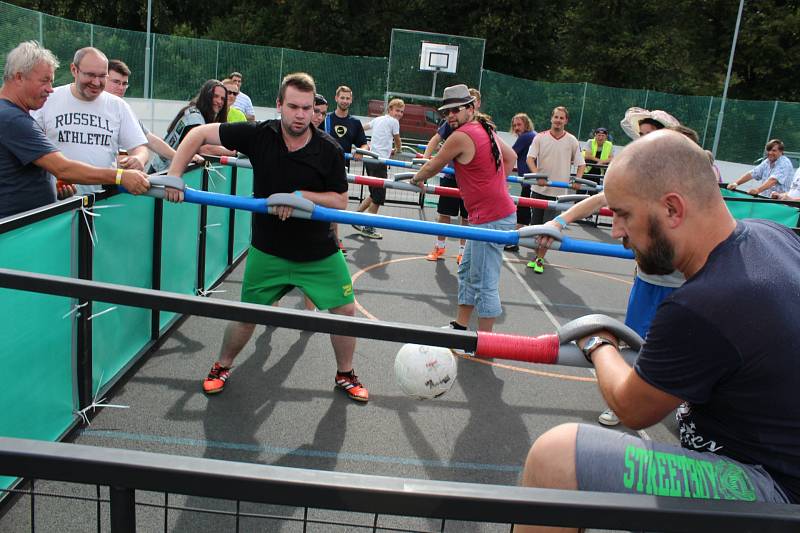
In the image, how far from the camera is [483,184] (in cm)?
552

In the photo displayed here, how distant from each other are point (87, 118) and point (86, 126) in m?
0.06

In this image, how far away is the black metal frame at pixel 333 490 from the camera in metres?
1.20

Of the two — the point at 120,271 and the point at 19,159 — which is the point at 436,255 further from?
the point at 19,159

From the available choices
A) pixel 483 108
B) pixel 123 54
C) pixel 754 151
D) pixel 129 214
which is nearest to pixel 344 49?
pixel 483 108

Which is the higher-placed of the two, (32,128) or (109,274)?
(32,128)

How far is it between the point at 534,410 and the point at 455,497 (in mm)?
3787

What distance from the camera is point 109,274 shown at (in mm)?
4352

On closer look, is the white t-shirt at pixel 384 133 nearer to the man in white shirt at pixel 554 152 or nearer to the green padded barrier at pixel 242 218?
the man in white shirt at pixel 554 152

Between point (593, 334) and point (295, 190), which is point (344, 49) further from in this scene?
point (593, 334)

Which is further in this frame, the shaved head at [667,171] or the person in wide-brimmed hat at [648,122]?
the person in wide-brimmed hat at [648,122]

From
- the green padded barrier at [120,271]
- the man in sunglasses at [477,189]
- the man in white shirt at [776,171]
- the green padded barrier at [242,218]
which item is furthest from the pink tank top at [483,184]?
the man in white shirt at [776,171]

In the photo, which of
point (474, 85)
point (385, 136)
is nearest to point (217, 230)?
point (385, 136)

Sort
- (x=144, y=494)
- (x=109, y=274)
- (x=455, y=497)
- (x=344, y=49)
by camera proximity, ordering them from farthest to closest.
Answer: (x=344, y=49) → (x=109, y=274) → (x=144, y=494) → (x=455, y=497)

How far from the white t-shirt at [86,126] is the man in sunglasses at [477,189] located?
241 cm
